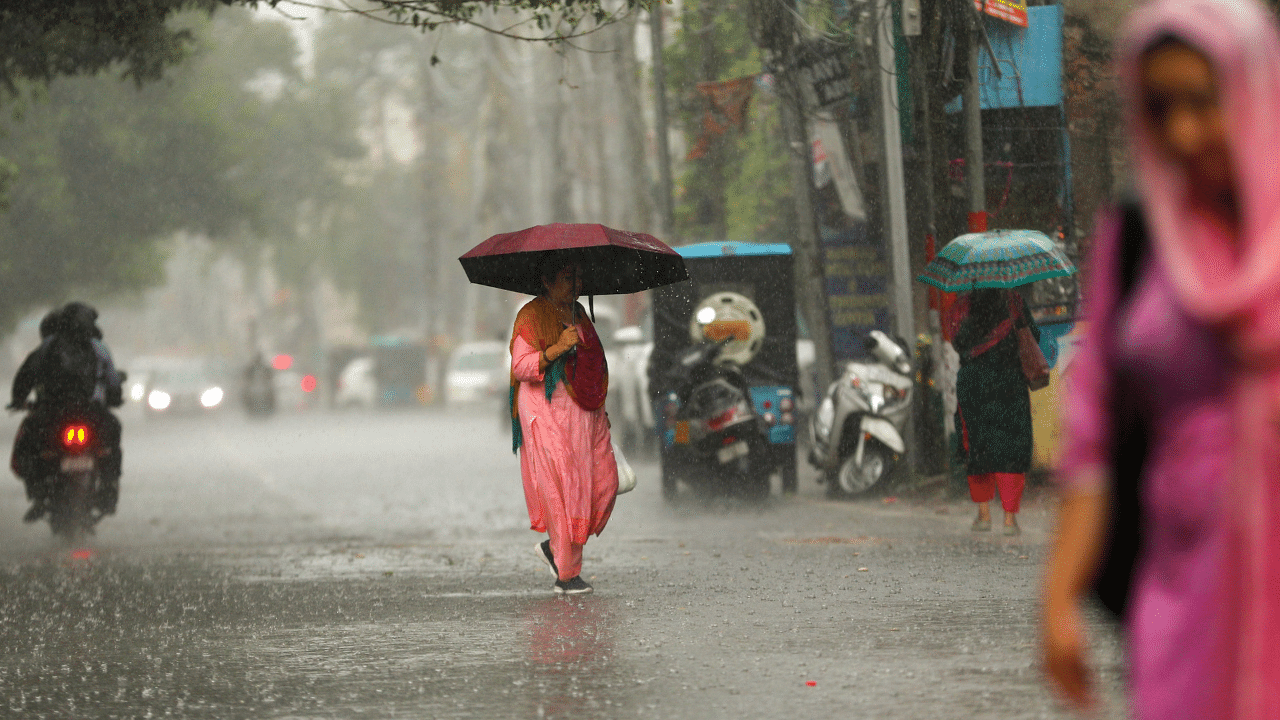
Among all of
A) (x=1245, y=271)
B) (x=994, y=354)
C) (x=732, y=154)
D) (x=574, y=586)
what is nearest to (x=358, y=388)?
(x=732, y=154)

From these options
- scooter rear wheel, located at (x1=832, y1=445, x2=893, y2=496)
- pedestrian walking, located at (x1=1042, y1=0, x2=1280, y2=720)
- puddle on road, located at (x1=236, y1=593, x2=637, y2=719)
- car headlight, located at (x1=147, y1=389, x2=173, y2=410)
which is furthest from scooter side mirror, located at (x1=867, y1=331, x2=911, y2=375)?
car headlight, located at (x1=147, y1=389, x2=173, y2=410)

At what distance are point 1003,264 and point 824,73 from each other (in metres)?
5.76

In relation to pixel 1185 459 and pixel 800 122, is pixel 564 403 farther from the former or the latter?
pixel 800 122

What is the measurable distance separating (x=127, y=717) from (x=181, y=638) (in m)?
1.77

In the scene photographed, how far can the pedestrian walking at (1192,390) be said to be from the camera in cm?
265

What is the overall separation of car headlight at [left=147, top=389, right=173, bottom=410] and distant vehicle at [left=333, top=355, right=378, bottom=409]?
20.6 feet

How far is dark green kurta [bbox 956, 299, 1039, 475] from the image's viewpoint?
33.7ft

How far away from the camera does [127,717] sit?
5.35 metres

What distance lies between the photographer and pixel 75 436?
39.2 feet

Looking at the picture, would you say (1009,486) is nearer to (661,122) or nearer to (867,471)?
(867,471)

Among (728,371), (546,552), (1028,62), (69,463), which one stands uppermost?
(1028,62)

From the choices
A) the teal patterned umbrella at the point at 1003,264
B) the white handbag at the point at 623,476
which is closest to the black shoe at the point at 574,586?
the white handbag at the point at 623,476

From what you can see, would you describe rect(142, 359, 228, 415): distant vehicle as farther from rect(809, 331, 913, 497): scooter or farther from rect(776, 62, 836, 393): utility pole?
rect(809, 331, 913, 497): scooter

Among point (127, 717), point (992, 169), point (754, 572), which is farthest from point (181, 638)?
point (992, 169)
